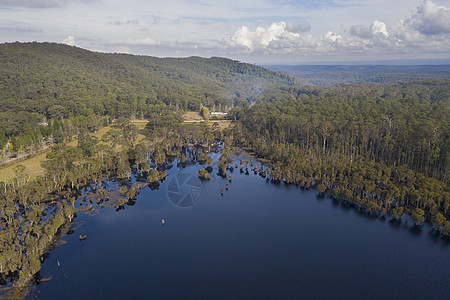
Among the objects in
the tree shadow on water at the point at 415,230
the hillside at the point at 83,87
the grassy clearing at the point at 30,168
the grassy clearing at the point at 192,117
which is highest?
the hillside at the point at 83,87

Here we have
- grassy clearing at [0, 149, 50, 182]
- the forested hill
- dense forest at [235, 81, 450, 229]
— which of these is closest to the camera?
dense forest at [235, 81, 450, 229]

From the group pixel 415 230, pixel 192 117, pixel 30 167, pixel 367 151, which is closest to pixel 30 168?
pixel 30 167

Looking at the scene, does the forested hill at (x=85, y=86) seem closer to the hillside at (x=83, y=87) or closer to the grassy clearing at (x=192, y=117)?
the hillside at (x=83, y=87)

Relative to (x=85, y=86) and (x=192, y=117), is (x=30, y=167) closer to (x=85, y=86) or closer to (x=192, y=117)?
(x=192, y=117)

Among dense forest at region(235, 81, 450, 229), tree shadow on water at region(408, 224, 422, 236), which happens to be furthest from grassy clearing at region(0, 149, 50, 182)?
tree shadow on water at region(408, 224, 422, 236)

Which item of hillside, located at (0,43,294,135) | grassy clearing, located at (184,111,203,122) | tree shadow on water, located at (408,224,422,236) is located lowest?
tree shadow on water, located at (408,224,422,236)

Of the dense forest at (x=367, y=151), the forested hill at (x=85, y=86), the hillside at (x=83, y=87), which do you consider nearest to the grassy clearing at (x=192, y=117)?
the forested hill at (x=85, y=86)

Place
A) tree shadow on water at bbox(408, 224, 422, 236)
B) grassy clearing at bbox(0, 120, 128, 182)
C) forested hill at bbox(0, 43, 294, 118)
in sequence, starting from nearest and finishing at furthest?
tree shadow on water at bbox(408, 224, 422, 236)
grassy clearing at bbox(0, 120, 128, 182)
forested hill at bbox(0, 43, 294, 118)

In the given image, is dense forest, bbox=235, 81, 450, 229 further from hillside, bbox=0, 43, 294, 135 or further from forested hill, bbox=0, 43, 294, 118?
forested hill, bbox=0, 43, 294, 118

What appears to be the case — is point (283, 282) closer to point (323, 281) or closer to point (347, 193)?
point (323, 281)
